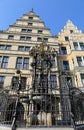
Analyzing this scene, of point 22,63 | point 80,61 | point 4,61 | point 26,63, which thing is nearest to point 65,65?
point 80,61

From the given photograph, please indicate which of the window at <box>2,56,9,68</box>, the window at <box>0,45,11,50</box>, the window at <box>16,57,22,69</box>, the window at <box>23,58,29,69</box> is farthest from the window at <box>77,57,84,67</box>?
the window at <box>0,45,11,50</box>

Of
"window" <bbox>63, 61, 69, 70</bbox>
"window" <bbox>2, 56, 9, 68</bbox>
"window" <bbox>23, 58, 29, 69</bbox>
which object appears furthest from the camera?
"window" <bbox>63, 61, 69, 70</bbox>

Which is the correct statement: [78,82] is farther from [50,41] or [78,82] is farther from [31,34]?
[31,34]

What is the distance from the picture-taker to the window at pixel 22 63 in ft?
61.7

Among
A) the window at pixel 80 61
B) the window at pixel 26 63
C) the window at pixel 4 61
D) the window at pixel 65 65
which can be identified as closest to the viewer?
the window at pixel 4 61

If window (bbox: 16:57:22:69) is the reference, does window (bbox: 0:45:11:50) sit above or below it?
above

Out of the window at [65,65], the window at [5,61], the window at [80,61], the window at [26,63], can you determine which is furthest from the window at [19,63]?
the window at [80,61]

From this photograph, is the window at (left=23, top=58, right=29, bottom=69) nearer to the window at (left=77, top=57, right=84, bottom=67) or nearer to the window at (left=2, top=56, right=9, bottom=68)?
the window at (left=2, top=56, right=9, bottom=68)

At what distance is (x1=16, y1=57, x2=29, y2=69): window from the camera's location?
18.8 m

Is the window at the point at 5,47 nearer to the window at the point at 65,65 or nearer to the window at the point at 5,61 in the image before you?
the window at the point at 5,61

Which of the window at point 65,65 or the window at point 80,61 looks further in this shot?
the window at point 65,65

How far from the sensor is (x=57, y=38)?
2289 centimetres

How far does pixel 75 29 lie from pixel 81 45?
5.04 metres

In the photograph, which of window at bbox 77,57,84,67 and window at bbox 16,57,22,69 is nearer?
window at bbox 16,57,22,69
